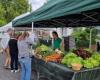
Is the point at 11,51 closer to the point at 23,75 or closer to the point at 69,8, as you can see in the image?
the point at 23,75

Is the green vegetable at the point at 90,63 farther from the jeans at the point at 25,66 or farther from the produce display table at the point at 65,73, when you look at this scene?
the jeans at the point at 25,66

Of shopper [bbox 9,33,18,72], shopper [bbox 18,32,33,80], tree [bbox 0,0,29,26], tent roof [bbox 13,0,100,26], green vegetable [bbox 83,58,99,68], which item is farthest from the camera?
tree [bbox 0,0,29,26]

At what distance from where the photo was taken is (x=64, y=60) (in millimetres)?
7434

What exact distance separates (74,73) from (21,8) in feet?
136

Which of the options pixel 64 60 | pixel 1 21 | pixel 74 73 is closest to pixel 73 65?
pixel 74 73

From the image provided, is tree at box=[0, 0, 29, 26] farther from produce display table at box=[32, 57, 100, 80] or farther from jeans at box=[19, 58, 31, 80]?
produce display table at box=[32, 57, 100, 80]

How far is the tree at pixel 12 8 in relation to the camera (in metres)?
45.4

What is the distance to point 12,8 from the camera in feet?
151

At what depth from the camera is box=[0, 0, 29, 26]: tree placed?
45.4m

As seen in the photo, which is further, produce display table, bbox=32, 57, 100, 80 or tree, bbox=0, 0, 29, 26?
tree, bbox=0, 0, 29, 26

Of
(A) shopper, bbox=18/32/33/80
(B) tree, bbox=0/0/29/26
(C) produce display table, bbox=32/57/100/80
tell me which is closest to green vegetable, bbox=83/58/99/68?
(C) produce display table, bbox=32/57/100/80

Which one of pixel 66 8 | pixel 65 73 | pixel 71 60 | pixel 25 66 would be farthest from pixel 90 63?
pixel 25 66

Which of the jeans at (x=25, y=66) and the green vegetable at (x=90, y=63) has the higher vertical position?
the green vegetable at (x=90, y=63)

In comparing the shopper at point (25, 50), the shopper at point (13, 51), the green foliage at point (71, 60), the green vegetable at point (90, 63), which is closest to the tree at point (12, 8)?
the shopper at point (13, 51)
